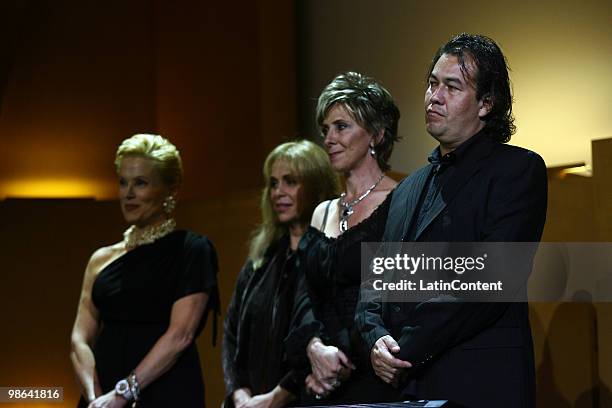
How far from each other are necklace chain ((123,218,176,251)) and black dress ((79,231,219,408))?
0.22ft

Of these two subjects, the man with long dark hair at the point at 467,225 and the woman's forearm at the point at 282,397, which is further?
the woman's forearm at the point at 282,397

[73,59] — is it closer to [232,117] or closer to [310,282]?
[232,117]

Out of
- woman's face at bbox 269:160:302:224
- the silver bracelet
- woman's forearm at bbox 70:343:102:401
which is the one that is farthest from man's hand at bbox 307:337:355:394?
woman's forearm at bbox 70:343:102:401

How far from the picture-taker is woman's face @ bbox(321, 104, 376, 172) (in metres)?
3.00

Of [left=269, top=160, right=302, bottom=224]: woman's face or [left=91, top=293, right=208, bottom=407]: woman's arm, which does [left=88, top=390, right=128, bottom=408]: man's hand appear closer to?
[left=91, top=293, right=208, bottom=407]: woman's arm

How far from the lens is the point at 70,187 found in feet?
16.5

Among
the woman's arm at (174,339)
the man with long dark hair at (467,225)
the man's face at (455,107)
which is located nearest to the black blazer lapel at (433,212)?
the man with long dark hair at (467,225)

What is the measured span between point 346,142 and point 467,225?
0.76 m

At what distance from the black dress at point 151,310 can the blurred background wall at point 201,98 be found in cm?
51

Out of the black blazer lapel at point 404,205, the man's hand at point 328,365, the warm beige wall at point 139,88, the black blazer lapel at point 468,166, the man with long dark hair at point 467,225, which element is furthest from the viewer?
the warm beige wall at point 139,88

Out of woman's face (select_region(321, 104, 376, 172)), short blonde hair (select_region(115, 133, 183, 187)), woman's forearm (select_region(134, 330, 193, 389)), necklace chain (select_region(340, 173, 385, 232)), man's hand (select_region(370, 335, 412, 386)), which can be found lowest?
man's hand (select_region(370, 335, 412, 386))

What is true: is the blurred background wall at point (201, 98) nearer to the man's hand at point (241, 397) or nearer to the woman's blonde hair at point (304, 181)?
the woman's blonde hair at point (304, 181)

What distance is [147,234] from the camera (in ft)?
12.1

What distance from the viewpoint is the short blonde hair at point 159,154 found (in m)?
3.73
